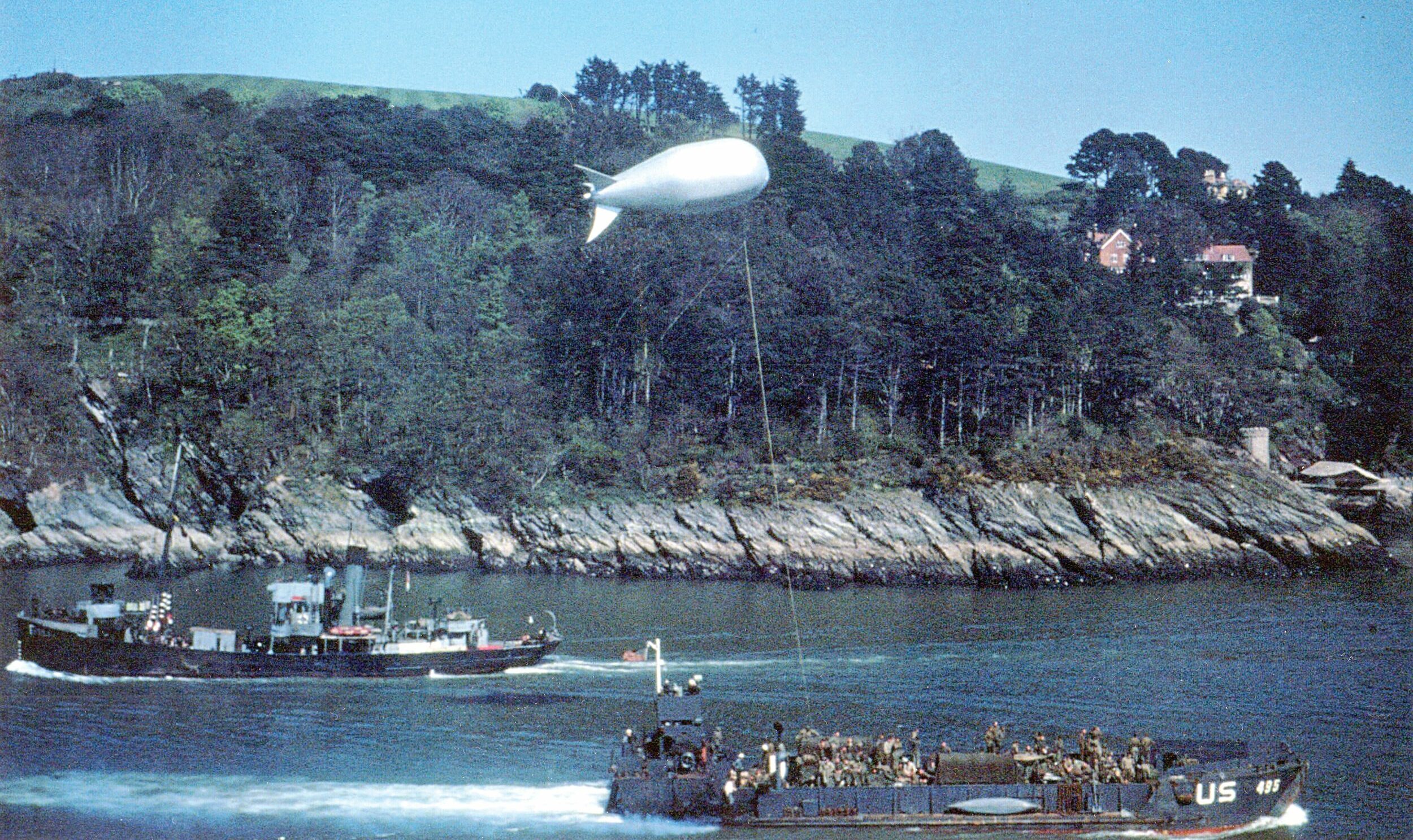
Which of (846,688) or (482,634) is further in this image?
(482,634)

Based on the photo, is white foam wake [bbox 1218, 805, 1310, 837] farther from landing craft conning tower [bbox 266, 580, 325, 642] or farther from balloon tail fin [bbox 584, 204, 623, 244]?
landing craft conning tower [bbox 266, 580, 325, 642]

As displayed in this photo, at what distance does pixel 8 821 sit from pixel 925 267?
8394 cm

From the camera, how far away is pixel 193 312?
→ 3944 inches

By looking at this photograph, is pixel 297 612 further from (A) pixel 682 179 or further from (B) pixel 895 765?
(B) pixel 895 765

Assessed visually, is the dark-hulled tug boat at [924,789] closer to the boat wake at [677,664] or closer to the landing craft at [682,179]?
the landing craft at [682,179]

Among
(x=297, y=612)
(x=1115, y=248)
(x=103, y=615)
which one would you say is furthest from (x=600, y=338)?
(x=1115, y=248)

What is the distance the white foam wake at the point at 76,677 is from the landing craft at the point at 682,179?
25788mm

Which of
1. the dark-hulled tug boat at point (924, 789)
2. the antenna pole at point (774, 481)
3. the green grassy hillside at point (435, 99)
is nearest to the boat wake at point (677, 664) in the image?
the antenna pole at point (774, 481)

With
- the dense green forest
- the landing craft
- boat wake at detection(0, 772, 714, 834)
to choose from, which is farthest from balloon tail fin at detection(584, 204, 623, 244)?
the dense green forest

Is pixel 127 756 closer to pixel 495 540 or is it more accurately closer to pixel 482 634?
pixel 482 634

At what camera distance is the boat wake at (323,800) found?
121 ft

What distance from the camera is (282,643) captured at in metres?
54.9

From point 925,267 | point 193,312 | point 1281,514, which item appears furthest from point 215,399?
point 1281,514

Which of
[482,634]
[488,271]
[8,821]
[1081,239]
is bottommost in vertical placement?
[8,821]
